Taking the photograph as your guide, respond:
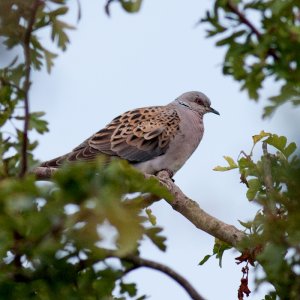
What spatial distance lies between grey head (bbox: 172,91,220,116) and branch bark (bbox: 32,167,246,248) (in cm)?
333

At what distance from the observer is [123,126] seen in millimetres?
6828

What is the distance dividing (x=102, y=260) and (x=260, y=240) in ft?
1.19

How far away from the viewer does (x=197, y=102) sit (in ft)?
25.4

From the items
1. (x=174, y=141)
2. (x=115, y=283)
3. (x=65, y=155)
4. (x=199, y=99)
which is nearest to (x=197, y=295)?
(x=115, y=283)

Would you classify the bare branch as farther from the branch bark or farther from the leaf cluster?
the leaf cluster

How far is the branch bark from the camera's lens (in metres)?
3.77

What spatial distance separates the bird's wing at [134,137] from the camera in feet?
21.1

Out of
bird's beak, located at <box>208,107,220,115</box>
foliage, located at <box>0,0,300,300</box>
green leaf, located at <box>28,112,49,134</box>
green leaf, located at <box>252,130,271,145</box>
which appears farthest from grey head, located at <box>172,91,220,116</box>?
foliage, located at <box>0,0,300,300</box>

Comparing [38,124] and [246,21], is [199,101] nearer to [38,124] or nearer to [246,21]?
[38,124]

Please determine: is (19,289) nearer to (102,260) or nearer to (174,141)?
(102,260)

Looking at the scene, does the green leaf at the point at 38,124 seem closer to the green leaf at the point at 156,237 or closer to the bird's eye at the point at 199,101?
the green leaf at the point at 156,237

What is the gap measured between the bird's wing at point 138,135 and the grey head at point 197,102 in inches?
23.0

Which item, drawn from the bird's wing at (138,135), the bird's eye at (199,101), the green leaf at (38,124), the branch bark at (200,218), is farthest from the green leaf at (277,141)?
the bird's eye at (199,101)

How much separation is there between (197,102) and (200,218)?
383 centimetres
